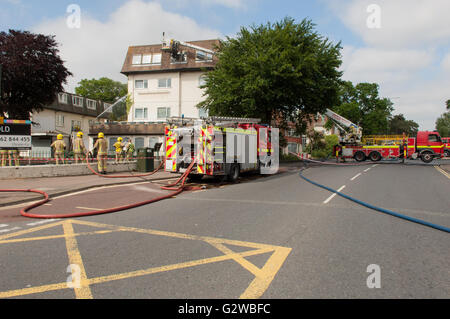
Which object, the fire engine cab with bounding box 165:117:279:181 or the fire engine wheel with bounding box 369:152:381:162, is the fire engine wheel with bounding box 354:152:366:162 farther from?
the fire engine cab with bounding box 165:117:279:181

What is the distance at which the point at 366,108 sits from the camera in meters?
61.5

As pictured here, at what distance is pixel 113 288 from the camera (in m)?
3.20

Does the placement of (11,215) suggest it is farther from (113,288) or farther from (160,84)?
(160,84)

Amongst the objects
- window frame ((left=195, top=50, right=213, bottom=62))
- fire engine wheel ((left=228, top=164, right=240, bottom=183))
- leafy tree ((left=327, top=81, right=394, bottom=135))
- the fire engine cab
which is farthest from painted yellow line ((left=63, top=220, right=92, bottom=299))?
leafy tree ((left=327, top=81, right=394, bottom=135))

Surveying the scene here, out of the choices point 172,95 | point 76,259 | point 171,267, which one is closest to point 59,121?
point 172,95

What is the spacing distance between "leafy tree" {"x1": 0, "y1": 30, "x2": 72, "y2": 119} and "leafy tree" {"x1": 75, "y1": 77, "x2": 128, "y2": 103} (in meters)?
41.7

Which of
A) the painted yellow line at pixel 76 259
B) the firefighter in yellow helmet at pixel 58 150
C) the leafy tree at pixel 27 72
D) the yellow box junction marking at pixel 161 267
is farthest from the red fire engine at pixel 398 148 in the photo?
the painted yellow line at pixel 76 259

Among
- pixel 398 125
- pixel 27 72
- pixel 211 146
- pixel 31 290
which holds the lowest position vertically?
pixel 31 290

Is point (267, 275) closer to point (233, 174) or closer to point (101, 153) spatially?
point (233, 174)

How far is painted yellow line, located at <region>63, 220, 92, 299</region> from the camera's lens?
3088 millimetres

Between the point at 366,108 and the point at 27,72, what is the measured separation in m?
57.7

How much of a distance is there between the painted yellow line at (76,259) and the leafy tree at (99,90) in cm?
6357

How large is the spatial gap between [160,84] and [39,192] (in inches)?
1118
